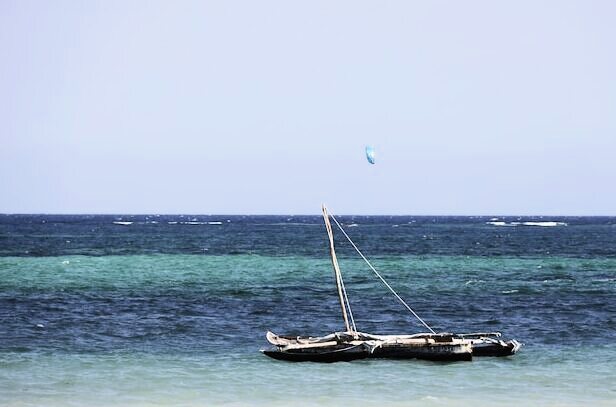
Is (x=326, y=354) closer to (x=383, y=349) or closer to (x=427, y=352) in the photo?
(x=383, y=349)

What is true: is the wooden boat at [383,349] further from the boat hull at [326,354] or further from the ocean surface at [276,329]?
the ocean surface at [276,329]

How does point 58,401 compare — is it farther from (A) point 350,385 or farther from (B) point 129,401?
(A) point 350,385

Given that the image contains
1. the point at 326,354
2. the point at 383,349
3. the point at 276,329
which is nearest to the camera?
the point at 326,354

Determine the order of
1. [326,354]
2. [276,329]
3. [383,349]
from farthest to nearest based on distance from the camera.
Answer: [276,329] < [383,349] < [326,354]

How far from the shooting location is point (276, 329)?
43531 millimetres

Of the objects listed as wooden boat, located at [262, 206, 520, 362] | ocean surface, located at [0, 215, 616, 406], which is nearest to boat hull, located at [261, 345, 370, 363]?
wooden boat, located at [262, 206, 520, 362]

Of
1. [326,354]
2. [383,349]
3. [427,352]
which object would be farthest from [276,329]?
[427,352]

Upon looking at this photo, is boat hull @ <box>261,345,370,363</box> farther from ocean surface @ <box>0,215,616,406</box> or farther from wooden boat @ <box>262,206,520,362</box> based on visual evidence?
ocean surface @ <box>0,215,616,406</box>

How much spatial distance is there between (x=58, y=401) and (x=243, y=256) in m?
72.0

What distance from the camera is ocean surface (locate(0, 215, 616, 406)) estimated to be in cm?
2922

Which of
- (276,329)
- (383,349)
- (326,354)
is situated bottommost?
(276,329)

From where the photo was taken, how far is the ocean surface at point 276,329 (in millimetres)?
29219

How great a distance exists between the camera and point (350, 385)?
99.3ft

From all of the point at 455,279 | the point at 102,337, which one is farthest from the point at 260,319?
the point at 455,279
